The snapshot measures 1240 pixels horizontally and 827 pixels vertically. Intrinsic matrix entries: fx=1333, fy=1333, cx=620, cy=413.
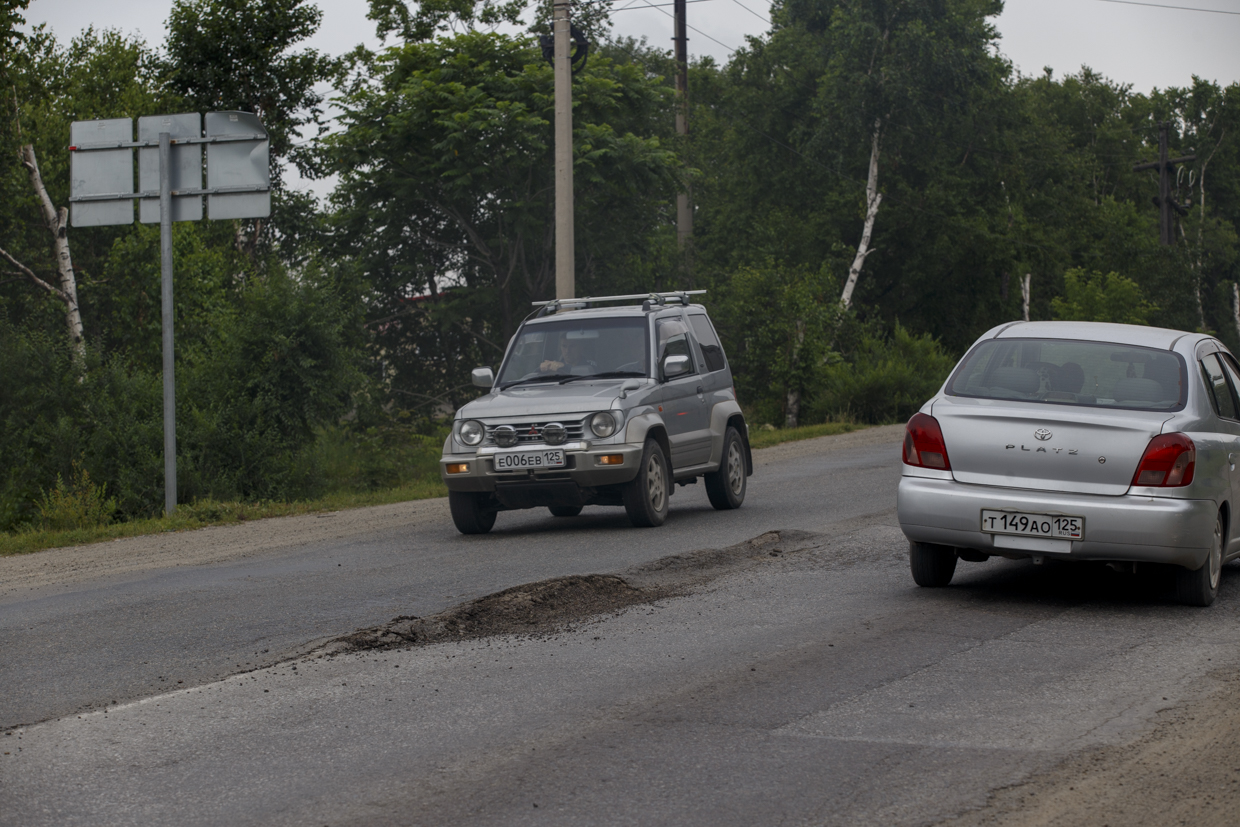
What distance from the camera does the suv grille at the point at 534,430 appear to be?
11812mm

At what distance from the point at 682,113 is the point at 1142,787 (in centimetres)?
4139

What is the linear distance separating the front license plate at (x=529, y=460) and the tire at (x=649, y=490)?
2.36 feet

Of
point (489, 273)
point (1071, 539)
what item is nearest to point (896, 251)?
point (489, 273)

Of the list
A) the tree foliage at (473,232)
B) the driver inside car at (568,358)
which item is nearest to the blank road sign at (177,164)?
the tree foliage at (473,232)

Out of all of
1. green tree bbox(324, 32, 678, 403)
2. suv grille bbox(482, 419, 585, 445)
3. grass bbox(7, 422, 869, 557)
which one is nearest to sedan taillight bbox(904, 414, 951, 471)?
suv grille bbox(482, 419, 585, 445)

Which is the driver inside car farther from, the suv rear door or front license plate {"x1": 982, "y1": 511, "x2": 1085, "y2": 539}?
front license plate {"x1": 982, "y1": 511, "x2": 1085, "y2": 539}

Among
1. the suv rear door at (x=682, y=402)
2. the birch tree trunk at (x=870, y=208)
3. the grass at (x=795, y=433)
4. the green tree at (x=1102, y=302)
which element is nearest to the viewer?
the suv rear door at (x=682, y=402)

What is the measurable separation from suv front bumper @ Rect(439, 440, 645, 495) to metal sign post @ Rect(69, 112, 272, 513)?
236 inches

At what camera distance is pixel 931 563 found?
8.52 m

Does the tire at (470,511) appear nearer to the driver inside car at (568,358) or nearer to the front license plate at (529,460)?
the front license plate at (529,460)

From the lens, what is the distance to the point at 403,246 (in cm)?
3394

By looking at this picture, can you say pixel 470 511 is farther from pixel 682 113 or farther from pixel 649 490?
pixel 682 113

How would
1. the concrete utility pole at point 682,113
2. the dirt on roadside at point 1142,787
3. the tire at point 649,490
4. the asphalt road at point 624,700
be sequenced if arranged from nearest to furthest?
1. the dirt on roadside at point 1142,787
2. the asphalt road at point 624,700
3. the tire at point 649,490
4. the concrete utility pole at point 682,113

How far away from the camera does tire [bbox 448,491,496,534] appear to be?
12.3 meters
